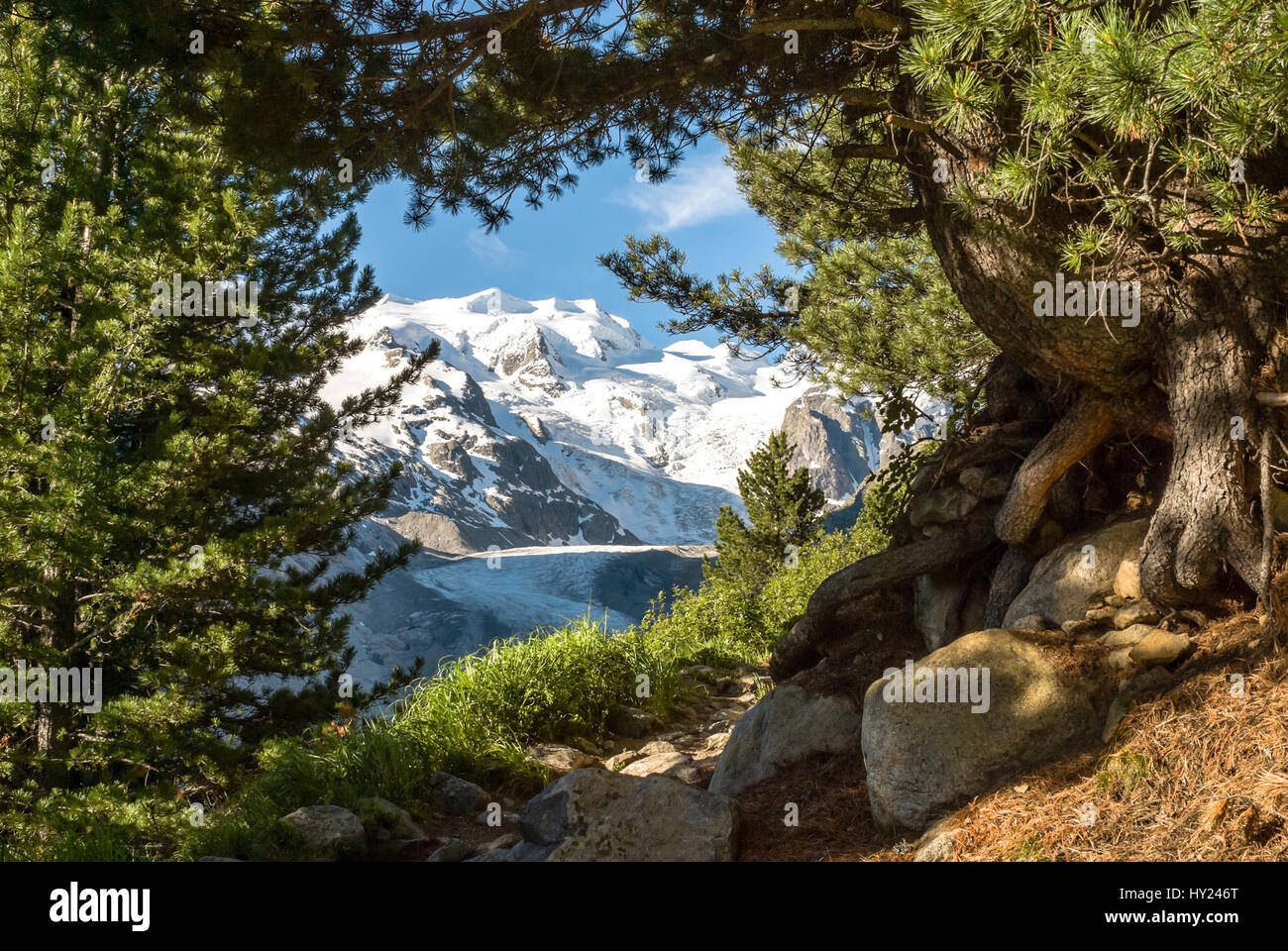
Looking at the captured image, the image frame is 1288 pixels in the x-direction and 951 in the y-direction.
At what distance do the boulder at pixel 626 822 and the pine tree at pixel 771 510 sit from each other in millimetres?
18159

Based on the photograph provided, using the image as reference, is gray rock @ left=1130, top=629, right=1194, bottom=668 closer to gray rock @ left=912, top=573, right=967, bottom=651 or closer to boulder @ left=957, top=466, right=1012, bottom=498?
gray rock @ left=912, top=573, right=967, bottom=651

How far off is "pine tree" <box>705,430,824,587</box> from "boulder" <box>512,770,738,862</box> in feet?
59.6

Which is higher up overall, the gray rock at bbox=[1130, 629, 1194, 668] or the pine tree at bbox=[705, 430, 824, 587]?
the pine tree at bbox=[705, 430, 824, 587]

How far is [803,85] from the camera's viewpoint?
4.89 metres

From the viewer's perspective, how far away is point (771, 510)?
22625 millimetres

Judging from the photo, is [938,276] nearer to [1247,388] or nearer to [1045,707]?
[1247,388]

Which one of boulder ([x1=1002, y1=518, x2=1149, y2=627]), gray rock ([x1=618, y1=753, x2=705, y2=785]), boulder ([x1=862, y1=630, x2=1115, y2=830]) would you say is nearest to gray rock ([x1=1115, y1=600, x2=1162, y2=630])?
boulder ([x1=1002, y1=518, x2=1149, y2=627])

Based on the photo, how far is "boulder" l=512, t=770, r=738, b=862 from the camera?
350 centimetres

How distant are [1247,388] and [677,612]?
9.26m

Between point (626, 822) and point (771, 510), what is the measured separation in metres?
19.4

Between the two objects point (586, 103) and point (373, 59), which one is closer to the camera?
point (373, 59)

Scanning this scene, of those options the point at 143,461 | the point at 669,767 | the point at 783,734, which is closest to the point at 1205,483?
the point at 783,734
